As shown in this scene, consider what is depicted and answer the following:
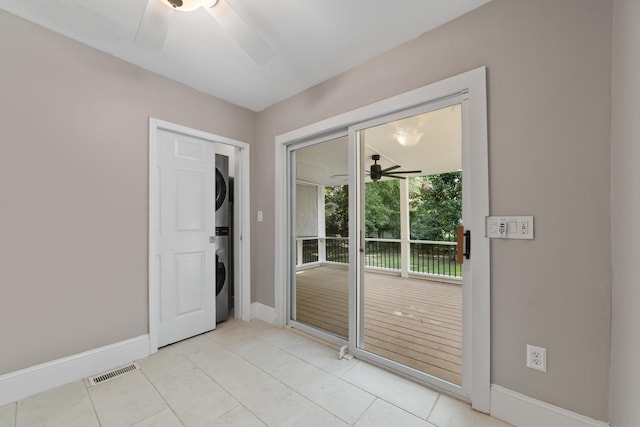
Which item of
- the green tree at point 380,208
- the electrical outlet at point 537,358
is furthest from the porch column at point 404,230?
the electrical outlet at point 537,358

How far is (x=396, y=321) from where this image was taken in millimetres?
3121

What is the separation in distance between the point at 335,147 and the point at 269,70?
2.99 feet

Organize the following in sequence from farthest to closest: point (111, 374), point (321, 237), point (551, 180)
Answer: point (321, 237) → point (111, 374) → point (551, 180)

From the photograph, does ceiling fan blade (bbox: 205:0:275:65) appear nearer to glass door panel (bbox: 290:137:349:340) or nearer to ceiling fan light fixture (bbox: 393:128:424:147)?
glass door panel (bbox: 290:137:349:340)

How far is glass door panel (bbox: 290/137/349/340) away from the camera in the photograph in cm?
250

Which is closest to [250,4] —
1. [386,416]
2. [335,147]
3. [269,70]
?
[269,70]

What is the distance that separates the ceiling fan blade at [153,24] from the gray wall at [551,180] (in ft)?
5.68

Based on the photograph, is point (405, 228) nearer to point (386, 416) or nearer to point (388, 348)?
point (388, 348)

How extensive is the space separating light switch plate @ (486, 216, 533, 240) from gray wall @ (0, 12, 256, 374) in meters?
2.68

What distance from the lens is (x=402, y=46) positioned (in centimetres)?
197

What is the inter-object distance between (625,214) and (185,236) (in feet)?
9.91

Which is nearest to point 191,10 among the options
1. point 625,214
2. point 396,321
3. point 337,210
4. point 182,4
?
point 182,4

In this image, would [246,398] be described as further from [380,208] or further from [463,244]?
[380,208]

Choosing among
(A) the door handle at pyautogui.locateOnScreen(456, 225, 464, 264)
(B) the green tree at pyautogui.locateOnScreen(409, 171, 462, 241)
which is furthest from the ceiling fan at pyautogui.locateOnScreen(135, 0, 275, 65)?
(B) the green tree at pyautogui.locateOnScreen(409, 171, 462, 241)
